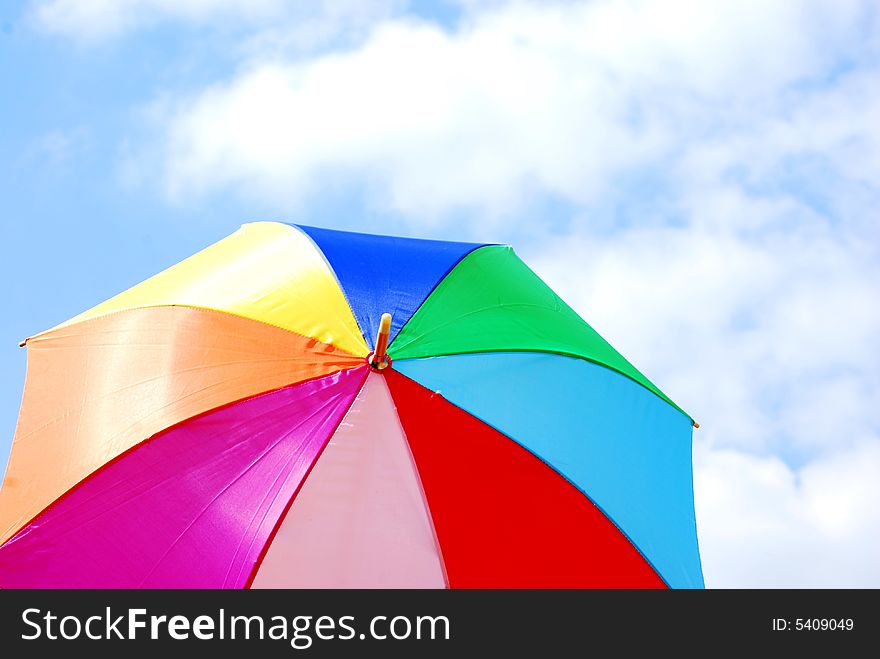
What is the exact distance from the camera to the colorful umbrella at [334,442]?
268 inches

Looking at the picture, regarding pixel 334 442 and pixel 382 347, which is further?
pixel 382 347

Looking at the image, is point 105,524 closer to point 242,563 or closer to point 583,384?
point 242,563

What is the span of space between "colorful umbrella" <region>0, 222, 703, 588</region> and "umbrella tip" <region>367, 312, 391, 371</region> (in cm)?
1

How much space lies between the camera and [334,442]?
692 centimetres

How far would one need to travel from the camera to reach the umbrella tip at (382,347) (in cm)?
689

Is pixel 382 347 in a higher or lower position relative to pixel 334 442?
higher

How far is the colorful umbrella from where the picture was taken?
6.80 m

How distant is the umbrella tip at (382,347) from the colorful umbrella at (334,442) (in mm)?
15

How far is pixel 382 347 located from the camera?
7.02 metres

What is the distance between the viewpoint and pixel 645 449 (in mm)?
8008

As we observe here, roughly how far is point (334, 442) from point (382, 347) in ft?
1.74

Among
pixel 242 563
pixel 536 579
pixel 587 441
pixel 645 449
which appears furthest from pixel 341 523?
pixel 645 449

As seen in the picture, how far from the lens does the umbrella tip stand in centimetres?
689

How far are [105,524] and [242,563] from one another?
0.77 meters
